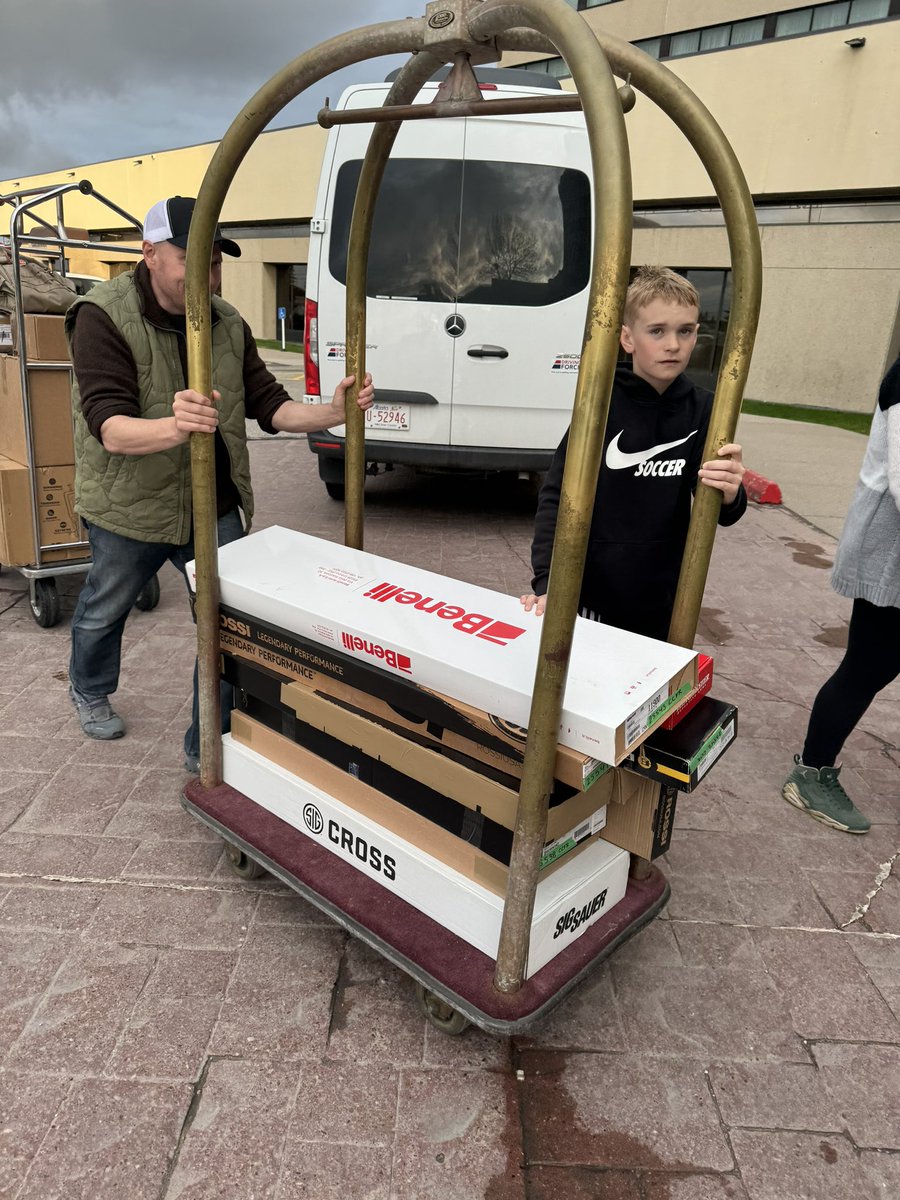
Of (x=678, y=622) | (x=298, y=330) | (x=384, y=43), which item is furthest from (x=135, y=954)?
(x=298, y=330)

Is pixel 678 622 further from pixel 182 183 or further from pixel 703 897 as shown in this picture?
pixel 182 183

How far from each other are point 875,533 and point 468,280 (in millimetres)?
3950

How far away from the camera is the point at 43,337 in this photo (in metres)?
4.06

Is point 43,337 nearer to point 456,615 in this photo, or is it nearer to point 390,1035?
point 456,615

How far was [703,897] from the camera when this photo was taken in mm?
2574

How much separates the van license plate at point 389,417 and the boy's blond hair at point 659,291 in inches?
154

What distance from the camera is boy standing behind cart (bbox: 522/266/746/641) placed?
2.16 metres

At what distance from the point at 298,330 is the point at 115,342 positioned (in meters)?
30.3

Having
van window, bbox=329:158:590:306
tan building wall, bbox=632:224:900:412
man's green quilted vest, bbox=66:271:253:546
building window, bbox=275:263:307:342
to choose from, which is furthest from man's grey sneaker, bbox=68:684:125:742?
building window, bbox=275:263:307:342

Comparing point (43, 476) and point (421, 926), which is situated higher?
point (43, 476)

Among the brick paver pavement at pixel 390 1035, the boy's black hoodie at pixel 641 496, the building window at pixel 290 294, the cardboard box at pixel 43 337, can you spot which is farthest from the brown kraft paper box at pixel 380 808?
the building window at pixel 290 294

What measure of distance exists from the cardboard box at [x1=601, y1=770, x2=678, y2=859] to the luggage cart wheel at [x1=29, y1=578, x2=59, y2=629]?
3295 mm

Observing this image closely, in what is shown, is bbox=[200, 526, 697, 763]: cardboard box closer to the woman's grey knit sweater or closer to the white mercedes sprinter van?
the woman's grey knit sweater

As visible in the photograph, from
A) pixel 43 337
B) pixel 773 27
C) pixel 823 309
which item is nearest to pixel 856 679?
pixel 43 337
